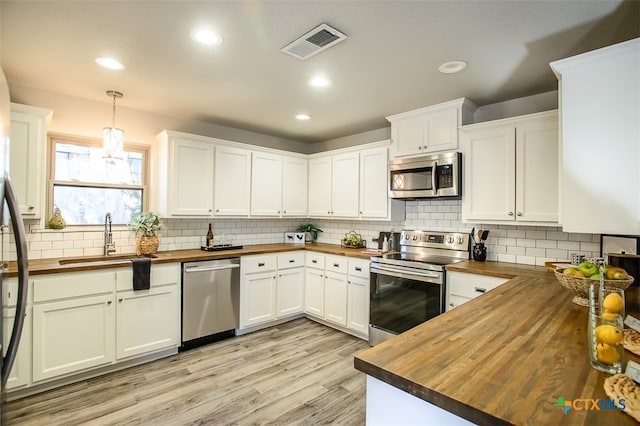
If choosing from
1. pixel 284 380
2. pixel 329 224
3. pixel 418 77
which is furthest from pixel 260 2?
pixel 329 224

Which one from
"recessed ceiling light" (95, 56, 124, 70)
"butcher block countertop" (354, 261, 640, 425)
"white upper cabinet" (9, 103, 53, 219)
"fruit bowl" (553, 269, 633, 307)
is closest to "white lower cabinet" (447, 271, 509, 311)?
"fruit bowl" (553, 269, 633, 307)

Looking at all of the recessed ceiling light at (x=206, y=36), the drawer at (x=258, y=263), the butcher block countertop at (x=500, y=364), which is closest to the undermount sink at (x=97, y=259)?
the drawer at (x=258, y=263)

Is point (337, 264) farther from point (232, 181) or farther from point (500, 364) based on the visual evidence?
point (500, 364)

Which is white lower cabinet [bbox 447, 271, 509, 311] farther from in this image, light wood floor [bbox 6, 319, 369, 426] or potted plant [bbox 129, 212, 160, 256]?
potted plant [bbox 129, 212, 160, 256]

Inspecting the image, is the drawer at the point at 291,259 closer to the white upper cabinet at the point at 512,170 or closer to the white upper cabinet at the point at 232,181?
the white upper cabinet at the point at 232,181

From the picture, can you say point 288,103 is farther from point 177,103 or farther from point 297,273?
→ point 297,273

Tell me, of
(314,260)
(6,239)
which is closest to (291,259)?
(314,260)

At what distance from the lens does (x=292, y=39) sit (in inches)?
80.9

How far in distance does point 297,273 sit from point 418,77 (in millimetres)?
2664

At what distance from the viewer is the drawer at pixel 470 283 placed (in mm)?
2625

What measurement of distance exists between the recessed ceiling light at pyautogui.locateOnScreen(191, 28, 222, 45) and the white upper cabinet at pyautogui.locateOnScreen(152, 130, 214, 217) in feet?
5.27

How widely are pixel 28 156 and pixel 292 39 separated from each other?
2.37m

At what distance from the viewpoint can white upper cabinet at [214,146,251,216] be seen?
3.79m

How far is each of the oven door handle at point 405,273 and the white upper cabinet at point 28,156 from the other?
309cm
